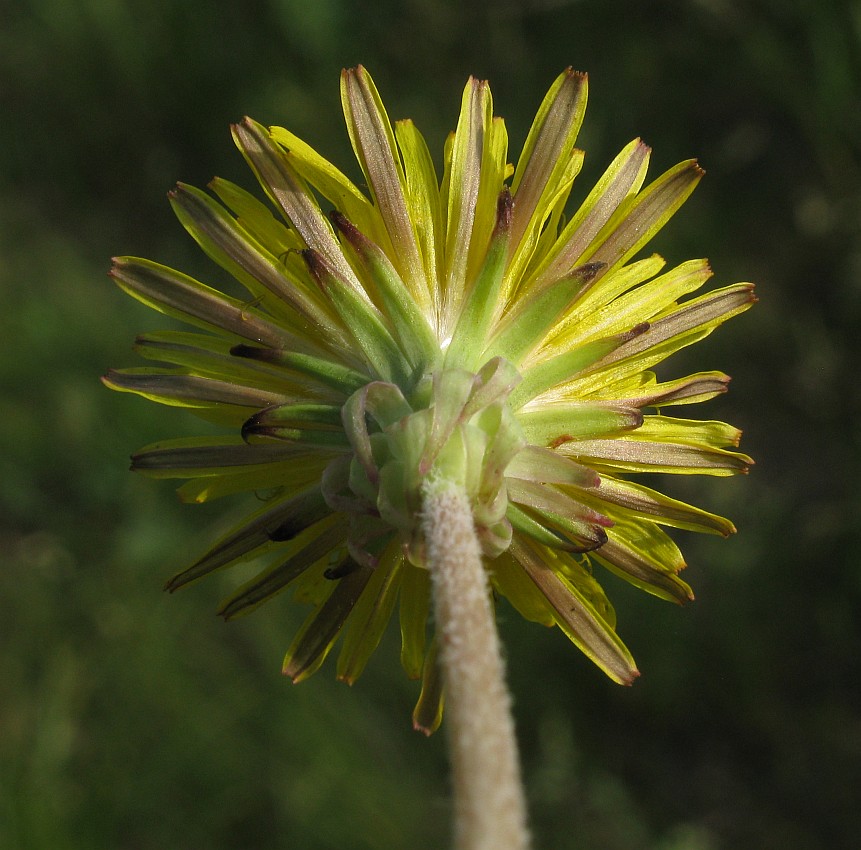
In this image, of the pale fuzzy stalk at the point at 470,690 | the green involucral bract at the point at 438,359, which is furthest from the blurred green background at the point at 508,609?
the pale fuzzy stalk at the point at 470,690

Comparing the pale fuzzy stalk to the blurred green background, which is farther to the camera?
the blurred green background

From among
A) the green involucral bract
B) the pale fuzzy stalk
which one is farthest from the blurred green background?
the pale fuzzy stalk

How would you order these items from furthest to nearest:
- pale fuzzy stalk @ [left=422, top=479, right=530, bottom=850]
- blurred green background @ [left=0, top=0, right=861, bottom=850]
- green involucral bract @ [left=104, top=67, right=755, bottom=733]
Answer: blurred green background @ [left=0, top=0, right=861, bottom=850]
green involucral bract @ [left=104, top=67, right=755, bottom=733]
pale fuzzy stalk @ [left=422, top=479, right=530, bottom=850]

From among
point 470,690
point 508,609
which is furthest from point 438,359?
point 508,609

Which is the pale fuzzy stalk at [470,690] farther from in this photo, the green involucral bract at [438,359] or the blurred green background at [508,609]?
the blurred green background at [508,609]

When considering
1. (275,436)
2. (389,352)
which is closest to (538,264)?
(389,352)

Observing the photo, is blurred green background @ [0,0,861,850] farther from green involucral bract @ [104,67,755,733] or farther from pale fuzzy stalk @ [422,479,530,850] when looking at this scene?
pale fuzzy stalk @ [422,479,530,850]

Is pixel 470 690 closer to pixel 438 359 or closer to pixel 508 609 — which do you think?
pixel 438 359
